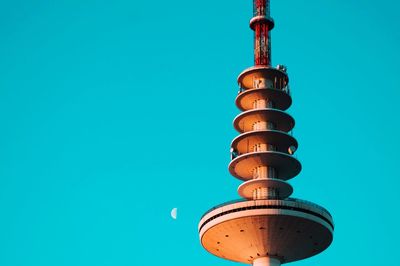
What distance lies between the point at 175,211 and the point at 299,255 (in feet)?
64.1

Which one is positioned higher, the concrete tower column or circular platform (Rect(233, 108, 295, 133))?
→ circular platform (Rect(233, 108, 295, 133))

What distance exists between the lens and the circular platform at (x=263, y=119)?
4154 inches

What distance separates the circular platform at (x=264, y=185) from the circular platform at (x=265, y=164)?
280 cm

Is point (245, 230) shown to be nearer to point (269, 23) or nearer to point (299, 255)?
point (299, 255)

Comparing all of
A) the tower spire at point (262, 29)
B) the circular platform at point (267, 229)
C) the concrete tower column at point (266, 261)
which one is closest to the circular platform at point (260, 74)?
the tower spire at point (262, 29)

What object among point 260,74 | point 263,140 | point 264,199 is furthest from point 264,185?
point 260,74

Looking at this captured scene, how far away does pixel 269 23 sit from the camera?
381 feet

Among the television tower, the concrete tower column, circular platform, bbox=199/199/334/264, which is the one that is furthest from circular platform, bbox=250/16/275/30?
the concrete tower column

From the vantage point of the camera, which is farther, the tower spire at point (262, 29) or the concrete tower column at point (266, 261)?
the tower spire at point (262, 29)

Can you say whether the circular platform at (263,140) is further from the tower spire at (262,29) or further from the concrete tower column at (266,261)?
the concrete tower column at (266,261)

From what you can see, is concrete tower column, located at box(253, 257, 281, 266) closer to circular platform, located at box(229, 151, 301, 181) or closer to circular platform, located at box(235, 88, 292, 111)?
circular platform, located at box(229, 151, 301, 181)

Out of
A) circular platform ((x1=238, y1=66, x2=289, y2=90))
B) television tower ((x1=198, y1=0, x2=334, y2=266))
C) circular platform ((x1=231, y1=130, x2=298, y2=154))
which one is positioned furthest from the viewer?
circular platform ((x1=238, y1=66, x2=289, y2=90))

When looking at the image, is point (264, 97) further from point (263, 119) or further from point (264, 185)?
point (264, 185)

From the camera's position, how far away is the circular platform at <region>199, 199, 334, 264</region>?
97125mm
